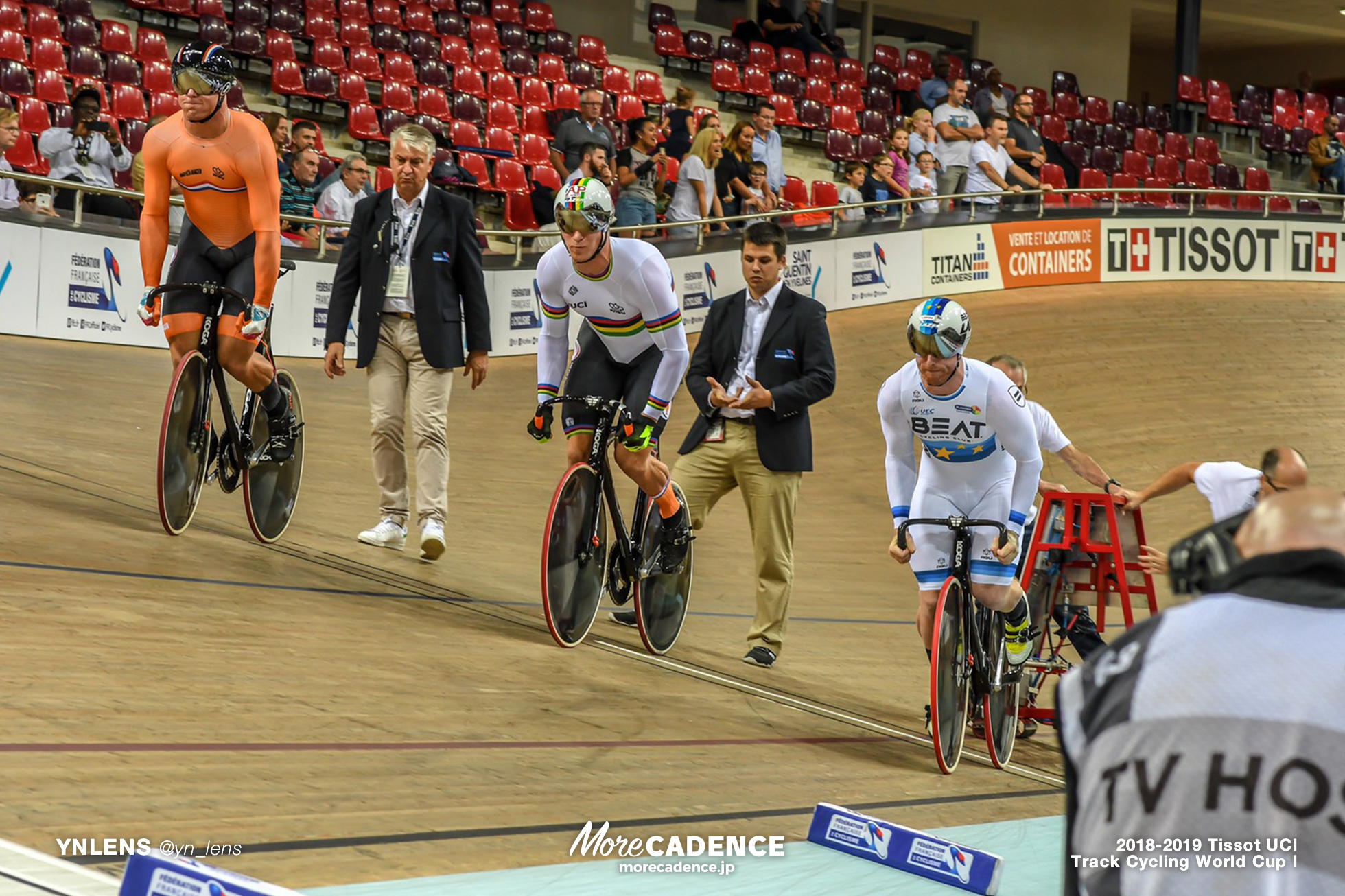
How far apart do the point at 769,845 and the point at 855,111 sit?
16.5m

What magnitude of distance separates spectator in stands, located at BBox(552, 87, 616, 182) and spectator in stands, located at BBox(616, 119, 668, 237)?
259 millimetres

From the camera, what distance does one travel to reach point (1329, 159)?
19.9 m

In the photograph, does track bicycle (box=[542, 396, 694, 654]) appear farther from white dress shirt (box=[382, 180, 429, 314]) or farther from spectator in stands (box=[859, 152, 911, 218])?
spectator in stands (box=[859, 152, 911, 218])

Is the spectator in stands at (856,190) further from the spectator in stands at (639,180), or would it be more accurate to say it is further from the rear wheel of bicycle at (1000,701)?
the rear wheel of bicycle at (1000,701)

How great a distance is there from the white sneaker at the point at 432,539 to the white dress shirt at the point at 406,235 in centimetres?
92

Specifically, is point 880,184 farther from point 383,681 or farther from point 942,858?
point 942,858

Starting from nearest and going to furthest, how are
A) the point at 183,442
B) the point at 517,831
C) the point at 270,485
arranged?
the point at 517,831 < the point at 183,442 < the point at 270,485

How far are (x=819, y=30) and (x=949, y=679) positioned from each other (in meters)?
16.9

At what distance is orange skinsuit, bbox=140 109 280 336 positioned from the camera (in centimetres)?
538

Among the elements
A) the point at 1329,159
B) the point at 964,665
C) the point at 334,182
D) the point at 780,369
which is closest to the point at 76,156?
the point at 334,182

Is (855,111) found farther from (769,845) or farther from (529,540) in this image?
(769,845)

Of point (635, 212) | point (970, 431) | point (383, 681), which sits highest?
point (635, 212)

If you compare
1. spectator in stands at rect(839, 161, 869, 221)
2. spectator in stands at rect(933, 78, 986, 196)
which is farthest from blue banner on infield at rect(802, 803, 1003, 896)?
spectator in stands at rect(933, 78, 986, 196)

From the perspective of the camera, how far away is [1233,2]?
26.1 metres
